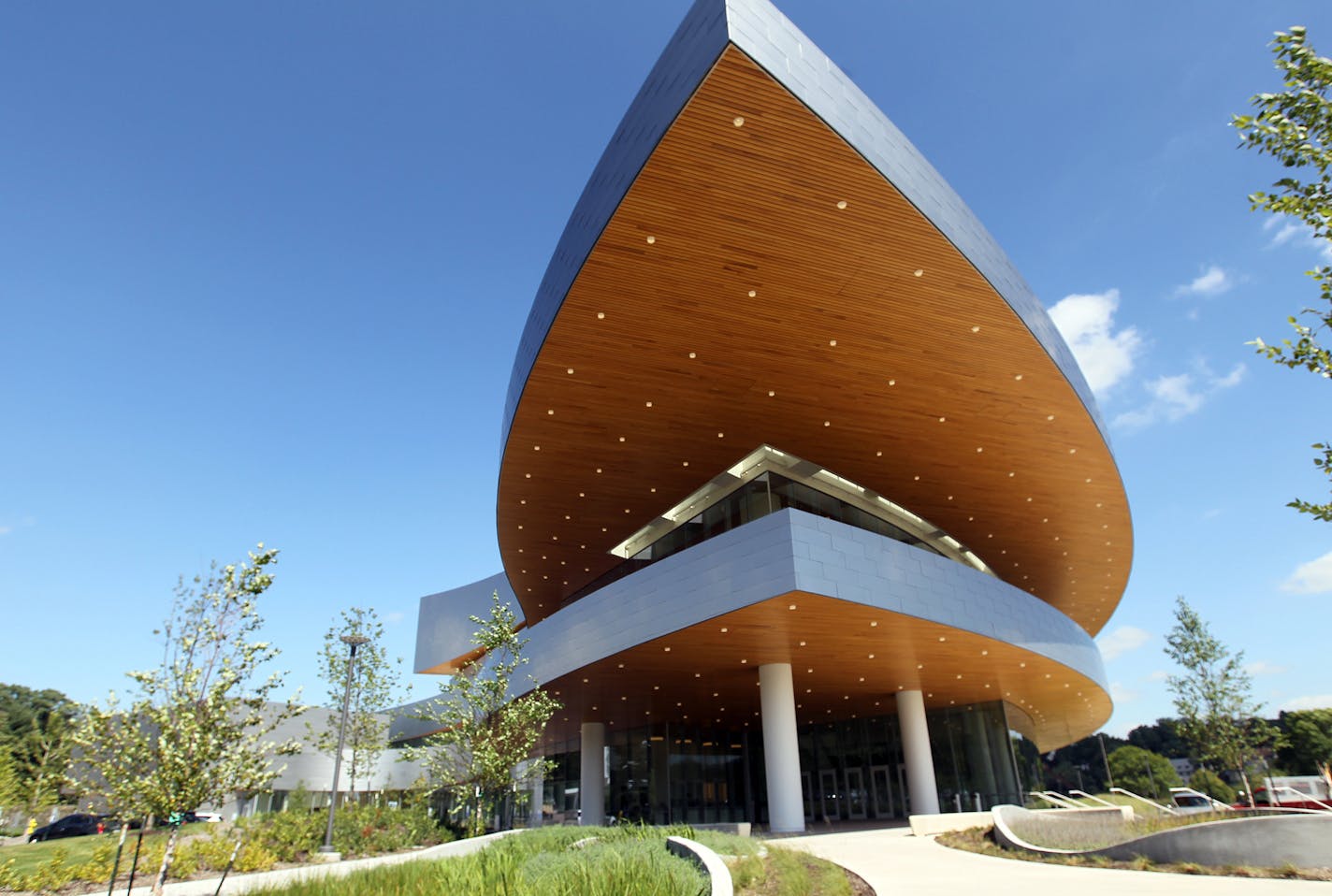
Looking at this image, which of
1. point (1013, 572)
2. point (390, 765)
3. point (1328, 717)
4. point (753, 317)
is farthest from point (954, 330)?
point (1328, 717)

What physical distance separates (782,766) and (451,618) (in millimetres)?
31867

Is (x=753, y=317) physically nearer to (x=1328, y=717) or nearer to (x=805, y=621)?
(x=805, y=621)

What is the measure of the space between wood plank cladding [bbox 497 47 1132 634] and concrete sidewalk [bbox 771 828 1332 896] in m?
9.58

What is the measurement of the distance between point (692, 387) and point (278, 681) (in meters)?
10.4

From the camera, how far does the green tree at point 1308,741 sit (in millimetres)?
63156

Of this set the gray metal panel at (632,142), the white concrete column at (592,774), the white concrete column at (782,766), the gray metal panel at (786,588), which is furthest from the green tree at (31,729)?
the gray metal panel at (632,142)

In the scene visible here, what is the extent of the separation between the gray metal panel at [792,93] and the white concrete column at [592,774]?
21038mm

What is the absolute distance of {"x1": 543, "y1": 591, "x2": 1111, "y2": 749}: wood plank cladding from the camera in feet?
58.6

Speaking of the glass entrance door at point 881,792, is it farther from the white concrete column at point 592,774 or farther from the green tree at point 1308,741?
the green tree at point 1308,741

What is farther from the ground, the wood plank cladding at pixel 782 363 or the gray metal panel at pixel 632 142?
the gray metal panel at pixel 632 142

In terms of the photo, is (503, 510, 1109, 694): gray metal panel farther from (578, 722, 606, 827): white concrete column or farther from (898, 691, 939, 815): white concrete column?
(578, 722, 606, 827): white concrete column

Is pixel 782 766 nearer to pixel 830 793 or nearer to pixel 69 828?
pixel 830 793

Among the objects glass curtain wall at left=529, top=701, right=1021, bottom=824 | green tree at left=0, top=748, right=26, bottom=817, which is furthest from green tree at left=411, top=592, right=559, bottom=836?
green tree at left=0, top=748, right=26, bottom=817

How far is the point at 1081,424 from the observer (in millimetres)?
18594
